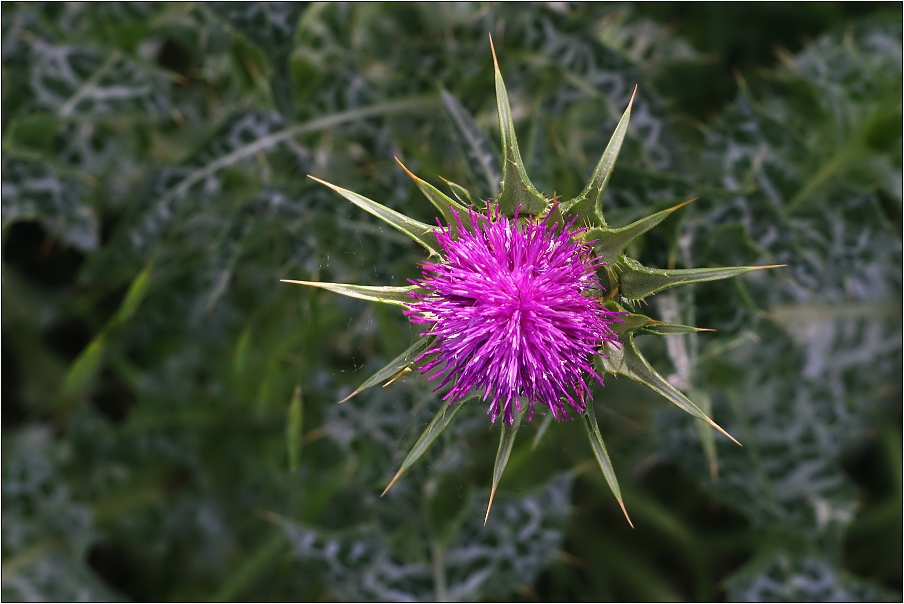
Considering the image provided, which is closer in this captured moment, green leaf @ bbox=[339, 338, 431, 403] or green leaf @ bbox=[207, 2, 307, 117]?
green leaf @ bbox=[339, 338, 431, 403]

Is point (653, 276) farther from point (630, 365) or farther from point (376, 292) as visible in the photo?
point (376, 292)

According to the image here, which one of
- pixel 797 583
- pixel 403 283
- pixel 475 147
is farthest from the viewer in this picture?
pixel 797 583

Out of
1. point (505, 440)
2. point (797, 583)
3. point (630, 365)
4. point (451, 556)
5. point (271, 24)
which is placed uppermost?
point (271, 24)

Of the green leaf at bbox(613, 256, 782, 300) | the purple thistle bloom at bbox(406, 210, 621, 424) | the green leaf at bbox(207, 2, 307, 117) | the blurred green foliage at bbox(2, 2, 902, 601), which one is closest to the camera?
the green leaf at bbox(613, 256, 782, 300)

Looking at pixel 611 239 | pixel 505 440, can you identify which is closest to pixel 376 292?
pixel 505 440

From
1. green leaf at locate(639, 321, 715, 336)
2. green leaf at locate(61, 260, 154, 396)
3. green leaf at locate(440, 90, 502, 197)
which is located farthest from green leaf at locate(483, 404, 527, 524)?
green leaf at locate(61, 260, 154, 396)

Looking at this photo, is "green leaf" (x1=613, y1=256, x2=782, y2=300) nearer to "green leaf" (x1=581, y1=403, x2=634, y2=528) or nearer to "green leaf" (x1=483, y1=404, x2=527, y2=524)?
"green leaf" (x1=581, y1=403, x2=634, y2=528)
